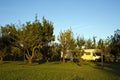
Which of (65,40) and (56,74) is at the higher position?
(65,40)

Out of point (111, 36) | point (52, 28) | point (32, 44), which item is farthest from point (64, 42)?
point (111, 36)

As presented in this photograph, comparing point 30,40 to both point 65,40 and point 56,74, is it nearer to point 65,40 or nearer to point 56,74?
point 65,40

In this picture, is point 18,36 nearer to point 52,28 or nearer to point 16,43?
point 16,43

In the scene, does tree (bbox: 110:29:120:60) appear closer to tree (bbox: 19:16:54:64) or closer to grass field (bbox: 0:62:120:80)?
tree (bbox: 19:16:54:64)

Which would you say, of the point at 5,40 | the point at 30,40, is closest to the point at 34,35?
the point at 30,40

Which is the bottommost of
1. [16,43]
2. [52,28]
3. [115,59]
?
[115,59]

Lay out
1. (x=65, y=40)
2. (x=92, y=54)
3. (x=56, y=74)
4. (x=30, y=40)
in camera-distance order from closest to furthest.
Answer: (x=56, y=74) → (x=30, y=40) → (x=65, y=40) → (x=92, y=54)

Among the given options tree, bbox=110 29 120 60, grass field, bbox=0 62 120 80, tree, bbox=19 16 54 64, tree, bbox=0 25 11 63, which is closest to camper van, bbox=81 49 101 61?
tree, bbox=110 29 120 60

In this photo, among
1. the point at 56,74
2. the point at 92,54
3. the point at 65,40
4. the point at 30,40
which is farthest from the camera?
the point at 92,54

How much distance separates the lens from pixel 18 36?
194 ft

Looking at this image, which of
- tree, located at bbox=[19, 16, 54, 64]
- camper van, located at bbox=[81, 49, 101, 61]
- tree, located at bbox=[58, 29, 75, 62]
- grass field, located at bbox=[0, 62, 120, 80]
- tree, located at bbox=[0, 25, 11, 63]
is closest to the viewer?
grass field, located at bbox=[0, 62, 120, 80]

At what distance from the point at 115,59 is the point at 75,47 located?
83.2 ft

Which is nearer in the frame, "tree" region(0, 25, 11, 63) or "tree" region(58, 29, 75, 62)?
"tree" region(0, 25, 11, 63)

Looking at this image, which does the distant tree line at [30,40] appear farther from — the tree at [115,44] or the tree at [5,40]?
the tree at [115,44]
